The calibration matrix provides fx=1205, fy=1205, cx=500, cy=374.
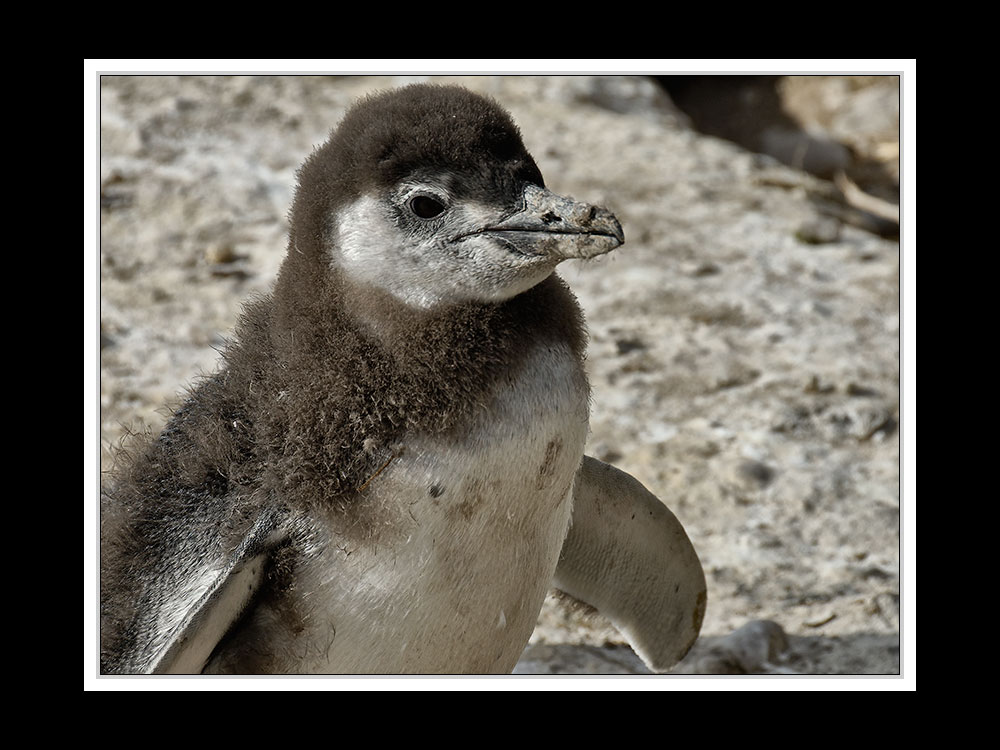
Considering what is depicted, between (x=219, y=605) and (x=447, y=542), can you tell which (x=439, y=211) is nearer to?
(x=447, y=542)

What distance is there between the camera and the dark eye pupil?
6.01 feet

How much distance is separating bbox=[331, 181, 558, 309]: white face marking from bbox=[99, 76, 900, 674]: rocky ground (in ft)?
0.68

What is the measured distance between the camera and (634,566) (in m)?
2.55

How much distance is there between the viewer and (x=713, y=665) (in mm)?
2719

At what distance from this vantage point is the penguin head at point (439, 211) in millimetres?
1812

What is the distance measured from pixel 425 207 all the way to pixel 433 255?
0.08 meters

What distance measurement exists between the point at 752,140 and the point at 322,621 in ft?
14.4

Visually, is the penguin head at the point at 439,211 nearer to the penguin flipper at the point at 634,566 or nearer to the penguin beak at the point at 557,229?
the penguin beak at the point at 557,229

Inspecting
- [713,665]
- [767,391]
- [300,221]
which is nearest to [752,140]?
[767,391]

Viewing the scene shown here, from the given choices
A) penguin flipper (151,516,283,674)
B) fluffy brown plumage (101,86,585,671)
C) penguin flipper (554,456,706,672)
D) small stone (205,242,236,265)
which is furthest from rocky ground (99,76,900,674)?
penguin flipper (151,516,283,674)

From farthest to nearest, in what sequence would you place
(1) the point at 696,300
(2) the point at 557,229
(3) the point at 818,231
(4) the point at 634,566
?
(3) the point at 818,231, (1) the point at 696,300, (4) the point at 634,566, (2) the point at 557,229

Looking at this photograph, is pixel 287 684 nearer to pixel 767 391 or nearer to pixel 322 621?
pixel 322 621

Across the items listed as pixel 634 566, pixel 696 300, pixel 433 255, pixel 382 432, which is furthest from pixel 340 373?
pixel 696 300

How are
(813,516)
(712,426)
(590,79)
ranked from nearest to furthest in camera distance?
(813,516), (712,426), (590,79)
